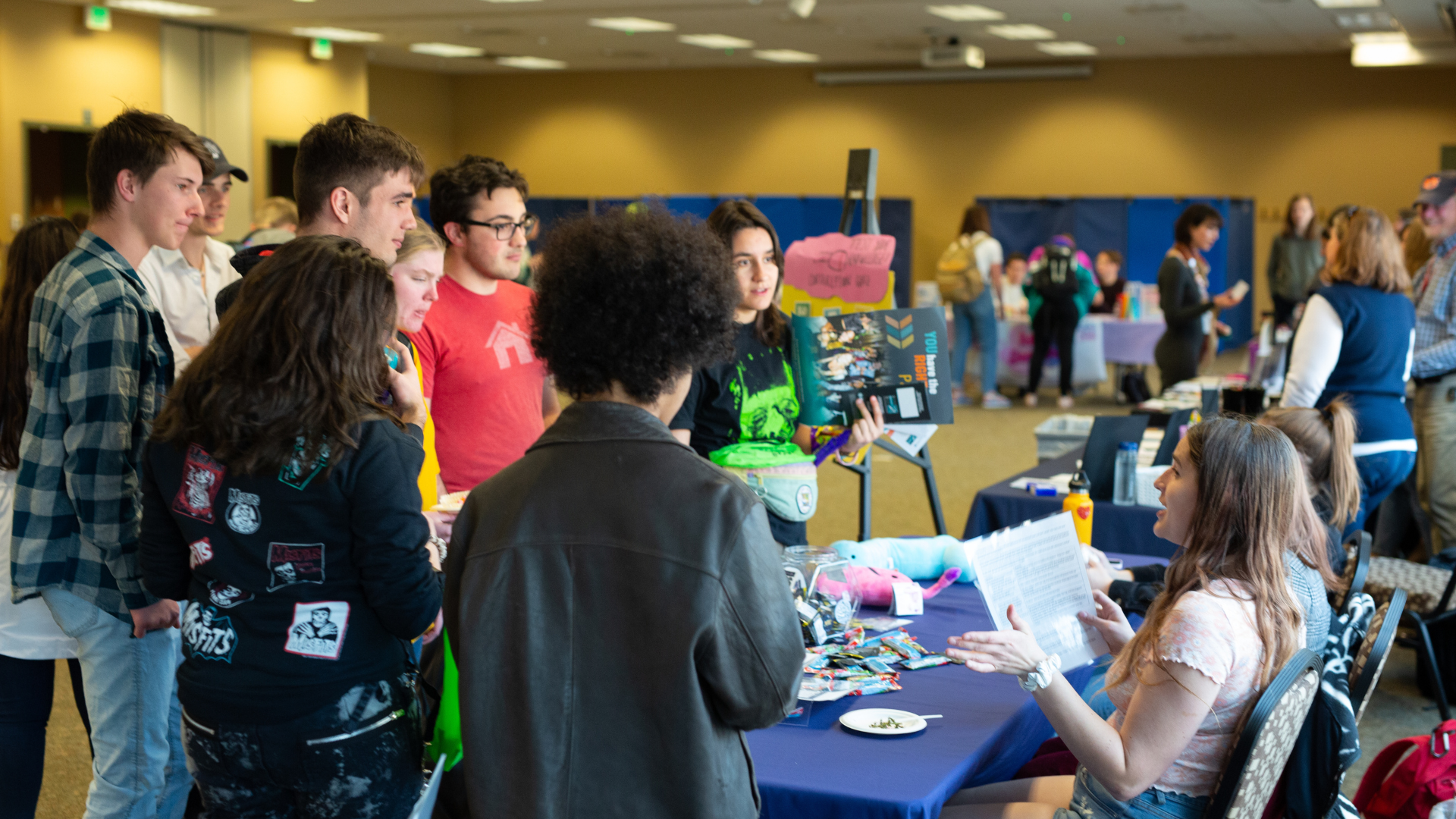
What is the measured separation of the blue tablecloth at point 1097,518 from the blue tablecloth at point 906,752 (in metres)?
1.41

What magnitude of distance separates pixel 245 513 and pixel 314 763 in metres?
0.33

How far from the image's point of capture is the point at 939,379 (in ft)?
8.88

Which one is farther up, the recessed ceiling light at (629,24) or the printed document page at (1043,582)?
the recessed ceiling light at (629,24)

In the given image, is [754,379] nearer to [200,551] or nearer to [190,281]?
[200,551]

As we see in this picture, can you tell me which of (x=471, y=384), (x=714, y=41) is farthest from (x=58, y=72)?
(x=471, y=384)

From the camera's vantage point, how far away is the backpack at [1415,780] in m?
2.15

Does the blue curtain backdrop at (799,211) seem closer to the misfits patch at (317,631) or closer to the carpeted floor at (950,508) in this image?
the carpeted floor at (950,508)

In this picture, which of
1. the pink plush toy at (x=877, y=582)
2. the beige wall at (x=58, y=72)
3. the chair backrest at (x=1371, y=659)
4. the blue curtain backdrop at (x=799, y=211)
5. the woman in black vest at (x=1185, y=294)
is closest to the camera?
the chair backrest at (x=1371, y=659)

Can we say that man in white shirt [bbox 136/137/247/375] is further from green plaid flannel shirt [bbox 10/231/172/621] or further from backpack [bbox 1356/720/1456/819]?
backpack [bbox 1356/720/1456/819]

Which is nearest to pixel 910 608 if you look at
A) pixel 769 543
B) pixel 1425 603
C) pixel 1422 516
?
pixel 769 543

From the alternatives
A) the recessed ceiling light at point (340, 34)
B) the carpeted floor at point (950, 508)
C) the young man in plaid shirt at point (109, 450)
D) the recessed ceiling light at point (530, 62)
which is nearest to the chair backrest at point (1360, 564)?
the carpeted floor at point (950, 508)

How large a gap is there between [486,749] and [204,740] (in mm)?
492

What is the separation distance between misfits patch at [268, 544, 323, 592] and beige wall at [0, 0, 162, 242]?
1027 cm

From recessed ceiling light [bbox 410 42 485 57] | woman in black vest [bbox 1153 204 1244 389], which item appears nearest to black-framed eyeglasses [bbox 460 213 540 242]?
woman in black vest [bbox 1153 204 1244 389]
